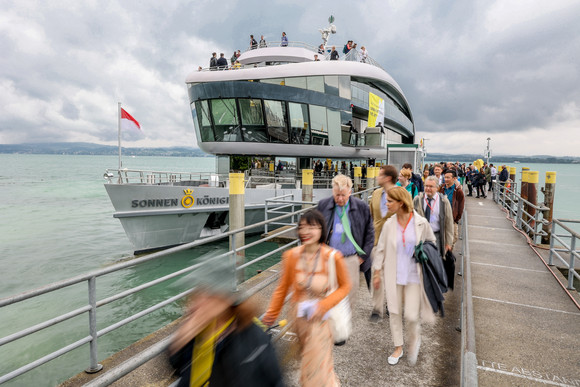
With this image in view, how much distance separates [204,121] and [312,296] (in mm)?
16800

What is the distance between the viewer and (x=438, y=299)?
11.2ft

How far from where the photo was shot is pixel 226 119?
17484 millimetres

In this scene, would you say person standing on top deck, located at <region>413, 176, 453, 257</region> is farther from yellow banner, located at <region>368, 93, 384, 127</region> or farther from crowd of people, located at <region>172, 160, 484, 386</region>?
yellow banner, located at <region>368, 93, 384, 127</region>

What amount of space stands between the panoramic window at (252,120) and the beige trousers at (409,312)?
14693 millimetres

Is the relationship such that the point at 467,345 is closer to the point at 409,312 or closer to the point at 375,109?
the point at 409,312

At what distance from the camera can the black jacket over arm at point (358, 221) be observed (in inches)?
149

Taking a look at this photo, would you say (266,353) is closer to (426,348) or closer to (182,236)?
(426,348)

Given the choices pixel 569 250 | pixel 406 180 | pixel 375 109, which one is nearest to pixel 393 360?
pixel 406 180

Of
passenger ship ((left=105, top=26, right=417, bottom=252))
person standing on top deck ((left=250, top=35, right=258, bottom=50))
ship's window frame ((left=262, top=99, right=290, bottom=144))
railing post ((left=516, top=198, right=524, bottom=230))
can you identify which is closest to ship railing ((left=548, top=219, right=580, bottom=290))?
railing post ((left=516, top=198, right=524, bottom=230))

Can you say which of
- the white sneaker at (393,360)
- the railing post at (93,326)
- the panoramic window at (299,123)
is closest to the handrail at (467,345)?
the white sneaker at (393,360)

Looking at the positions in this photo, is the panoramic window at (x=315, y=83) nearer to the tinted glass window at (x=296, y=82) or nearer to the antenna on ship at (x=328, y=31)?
the tinted glass window at (x=296, y=82)

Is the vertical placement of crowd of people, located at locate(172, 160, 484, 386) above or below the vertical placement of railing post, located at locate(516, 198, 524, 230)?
above

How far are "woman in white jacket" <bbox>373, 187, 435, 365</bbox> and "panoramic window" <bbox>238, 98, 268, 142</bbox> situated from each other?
14.5 m

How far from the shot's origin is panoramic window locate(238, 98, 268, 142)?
17.2 meters
